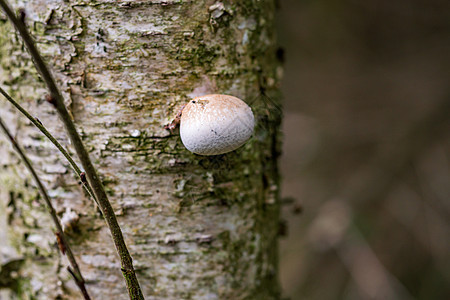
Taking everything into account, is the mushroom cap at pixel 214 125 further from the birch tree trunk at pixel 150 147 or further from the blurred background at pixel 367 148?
the blurred background at pixel 367 148

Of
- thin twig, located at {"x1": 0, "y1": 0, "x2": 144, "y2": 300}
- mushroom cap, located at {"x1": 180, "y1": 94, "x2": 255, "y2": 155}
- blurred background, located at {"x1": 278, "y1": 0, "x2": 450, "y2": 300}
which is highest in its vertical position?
blurred background, located at {"x1": 278, "y1": 0, "x2": 450, "y2": 300}

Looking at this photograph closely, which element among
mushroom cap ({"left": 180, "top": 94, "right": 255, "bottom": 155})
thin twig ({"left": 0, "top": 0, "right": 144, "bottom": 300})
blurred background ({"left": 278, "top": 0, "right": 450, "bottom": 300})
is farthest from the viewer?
blurred background ({"left": 278, "top": 0, "right": 450, "bottom": 300})

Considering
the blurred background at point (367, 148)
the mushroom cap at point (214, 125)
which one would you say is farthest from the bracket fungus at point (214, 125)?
the blurred background at point (367, 148)

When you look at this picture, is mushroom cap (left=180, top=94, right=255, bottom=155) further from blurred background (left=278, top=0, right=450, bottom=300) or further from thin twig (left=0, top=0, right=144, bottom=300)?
blurred background (left=278, top=0, right=450, bottom=300)

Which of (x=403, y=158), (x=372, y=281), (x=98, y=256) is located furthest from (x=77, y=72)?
(x=403, y=158)

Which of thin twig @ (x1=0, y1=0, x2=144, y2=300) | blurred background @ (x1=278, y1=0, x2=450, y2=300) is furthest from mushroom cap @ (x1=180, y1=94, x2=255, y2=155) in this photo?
blurred background @ (x1=278, y1=0, x2=450, y2=300)

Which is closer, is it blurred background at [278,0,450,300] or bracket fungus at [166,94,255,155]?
bracket fungus at [166,94,255,155]

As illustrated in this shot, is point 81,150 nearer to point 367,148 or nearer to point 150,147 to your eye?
point 150,147

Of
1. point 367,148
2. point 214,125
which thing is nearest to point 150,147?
point 214,125
